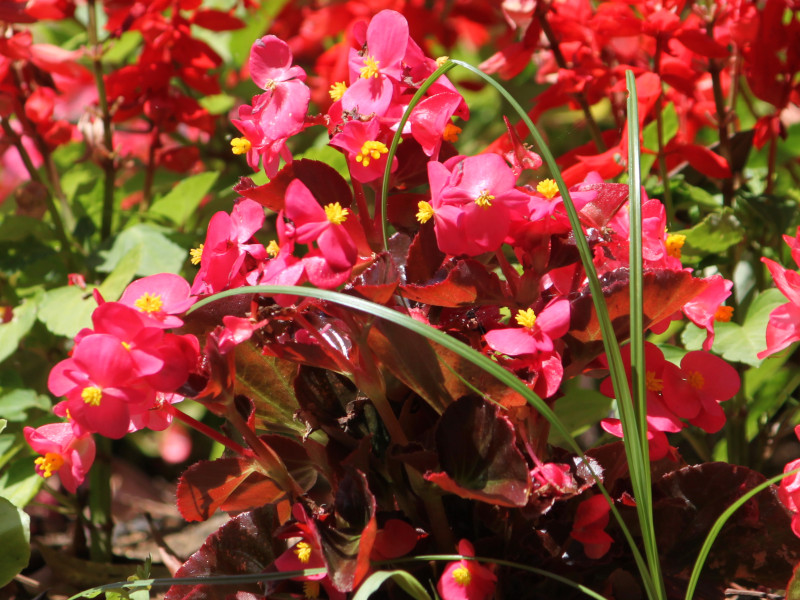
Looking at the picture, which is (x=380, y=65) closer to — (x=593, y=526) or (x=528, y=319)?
(x=528, y=319)

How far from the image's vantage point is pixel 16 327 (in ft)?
3.73

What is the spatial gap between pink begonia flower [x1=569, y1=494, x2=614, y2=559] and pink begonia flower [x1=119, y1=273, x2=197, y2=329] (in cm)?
34

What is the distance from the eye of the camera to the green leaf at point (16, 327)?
1105 millimetres

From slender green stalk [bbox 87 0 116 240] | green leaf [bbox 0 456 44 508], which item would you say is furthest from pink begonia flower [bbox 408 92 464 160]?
slender green stalk [bbox 87 0 116 240]

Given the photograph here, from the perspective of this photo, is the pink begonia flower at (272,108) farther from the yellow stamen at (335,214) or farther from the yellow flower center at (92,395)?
the yellow flower center at (92,395)

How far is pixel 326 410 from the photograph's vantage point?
70 centimetres

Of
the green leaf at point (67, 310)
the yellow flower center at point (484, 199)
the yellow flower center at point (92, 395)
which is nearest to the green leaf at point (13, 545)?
the green leaf at point (67, 310)

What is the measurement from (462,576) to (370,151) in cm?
33

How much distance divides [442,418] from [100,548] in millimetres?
822

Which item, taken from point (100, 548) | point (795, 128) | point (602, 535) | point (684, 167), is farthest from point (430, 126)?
point (795, 128)

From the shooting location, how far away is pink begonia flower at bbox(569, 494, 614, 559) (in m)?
0.64

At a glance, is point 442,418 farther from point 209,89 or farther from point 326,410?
point 209,89

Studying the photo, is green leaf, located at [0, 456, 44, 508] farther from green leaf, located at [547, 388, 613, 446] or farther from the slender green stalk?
green leaf, located at [547, 388, 613, 446]

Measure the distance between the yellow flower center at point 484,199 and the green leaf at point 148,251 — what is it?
26.6 inches
